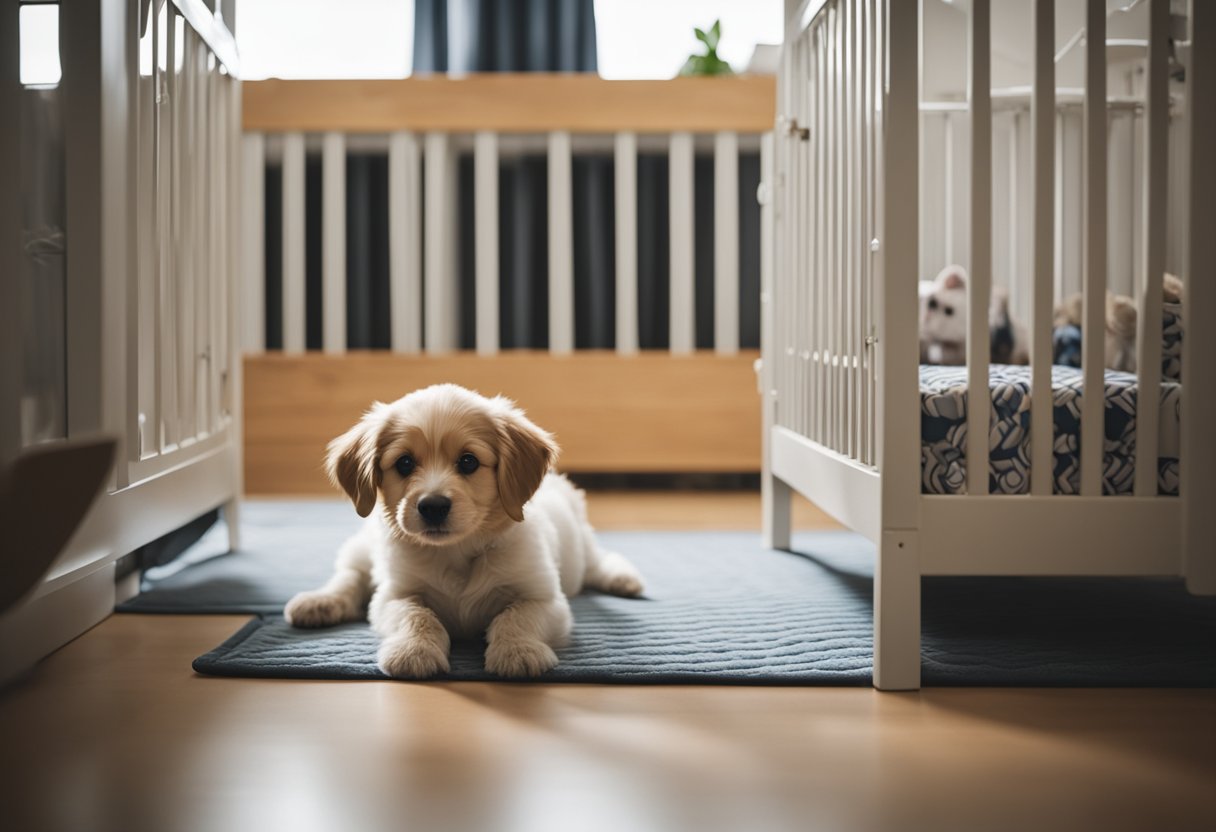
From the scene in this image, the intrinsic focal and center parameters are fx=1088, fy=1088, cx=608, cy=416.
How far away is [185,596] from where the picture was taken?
2.02 metres

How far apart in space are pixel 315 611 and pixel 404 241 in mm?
2149

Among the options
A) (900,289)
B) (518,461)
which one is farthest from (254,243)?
(900,289)

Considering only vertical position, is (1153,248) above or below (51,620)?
above

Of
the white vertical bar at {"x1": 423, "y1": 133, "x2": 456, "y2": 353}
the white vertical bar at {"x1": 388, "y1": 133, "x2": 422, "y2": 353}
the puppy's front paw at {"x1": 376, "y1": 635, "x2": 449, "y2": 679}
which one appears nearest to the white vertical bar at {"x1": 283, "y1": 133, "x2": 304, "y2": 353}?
the white vertical bar at {"x1": 388, "y1": 133, "x2": 422, "y2": 353}

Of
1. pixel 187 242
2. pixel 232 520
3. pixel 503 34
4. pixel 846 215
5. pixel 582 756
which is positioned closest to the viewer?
pixel 582 756

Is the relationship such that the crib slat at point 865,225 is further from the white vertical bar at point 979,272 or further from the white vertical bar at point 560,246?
the white vertical bar at point 560,246

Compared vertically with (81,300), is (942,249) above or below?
above

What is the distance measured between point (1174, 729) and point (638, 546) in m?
1.49

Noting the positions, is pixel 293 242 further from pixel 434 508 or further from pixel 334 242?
pixel 434 508

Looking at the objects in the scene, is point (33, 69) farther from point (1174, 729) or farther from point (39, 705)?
point (1174, 729)

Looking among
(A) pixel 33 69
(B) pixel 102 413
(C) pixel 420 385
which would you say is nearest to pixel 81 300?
(B) pixel 102 413

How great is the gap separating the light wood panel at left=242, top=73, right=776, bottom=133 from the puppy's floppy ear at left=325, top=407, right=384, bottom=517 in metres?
2.30

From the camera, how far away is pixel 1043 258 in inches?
57.2

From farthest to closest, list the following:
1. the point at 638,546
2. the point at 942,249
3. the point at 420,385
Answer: the point at 420,385 < the point at 942,249 < the point at 638,546
